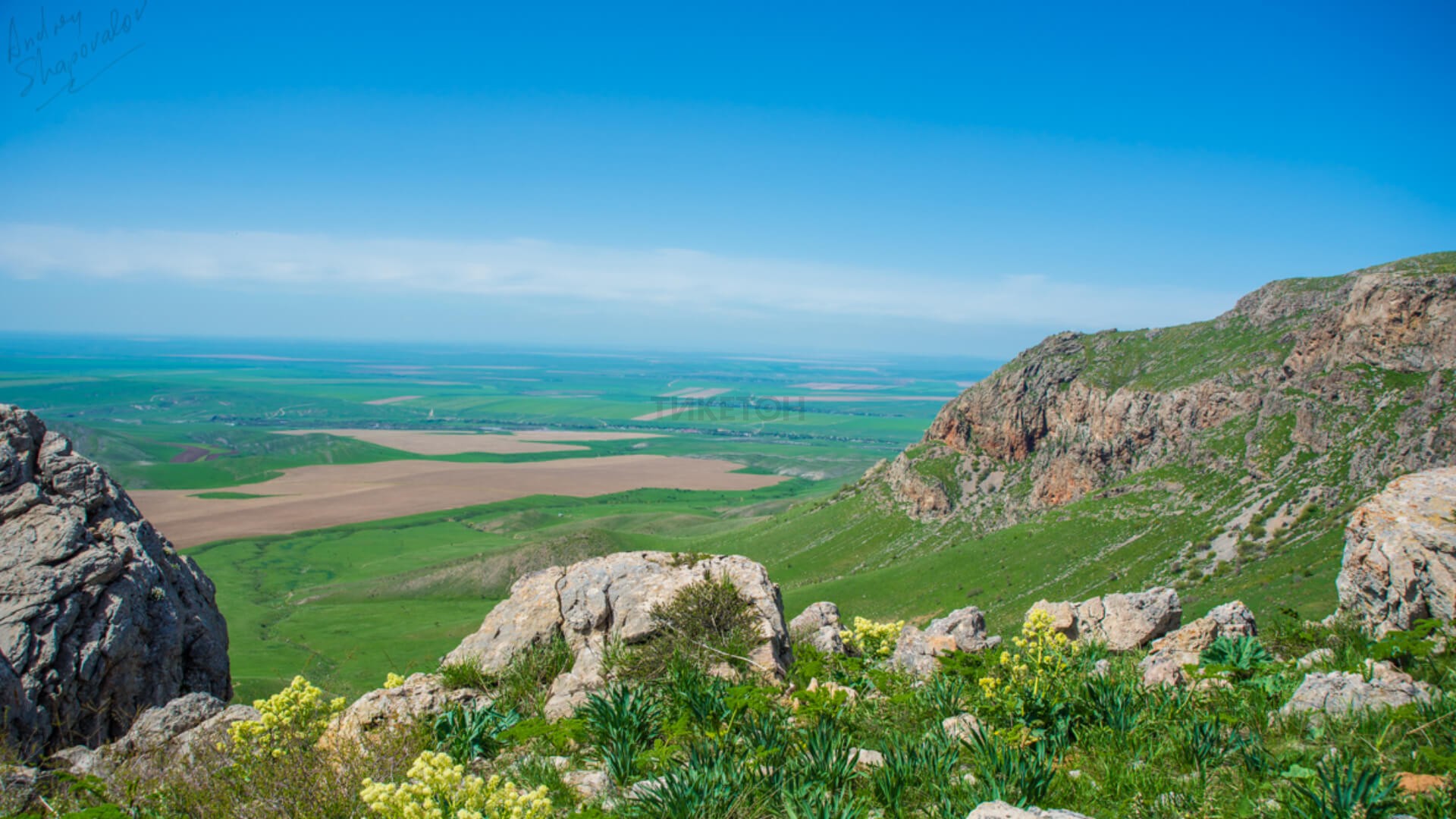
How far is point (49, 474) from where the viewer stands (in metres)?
13.3

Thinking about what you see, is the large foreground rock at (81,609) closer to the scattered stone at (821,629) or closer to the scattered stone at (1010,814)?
the scattered stone at (821,629)

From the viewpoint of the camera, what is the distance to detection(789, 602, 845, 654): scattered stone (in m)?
13.2

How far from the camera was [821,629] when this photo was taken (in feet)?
47.8

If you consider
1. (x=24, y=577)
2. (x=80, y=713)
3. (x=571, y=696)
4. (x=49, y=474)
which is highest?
(x=49, y=474)

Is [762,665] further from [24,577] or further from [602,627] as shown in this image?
[24,577]

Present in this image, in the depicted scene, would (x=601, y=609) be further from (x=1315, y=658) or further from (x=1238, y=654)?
(x=1315, y=658)

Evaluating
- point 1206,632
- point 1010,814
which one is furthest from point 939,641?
point 1010,814

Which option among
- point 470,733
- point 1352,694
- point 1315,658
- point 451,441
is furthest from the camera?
point 451,441

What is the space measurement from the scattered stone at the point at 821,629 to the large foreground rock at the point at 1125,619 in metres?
4.51

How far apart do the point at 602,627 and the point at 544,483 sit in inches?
4893

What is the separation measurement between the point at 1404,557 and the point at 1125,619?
18.8 feet

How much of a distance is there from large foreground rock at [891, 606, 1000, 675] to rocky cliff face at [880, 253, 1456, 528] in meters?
41.3

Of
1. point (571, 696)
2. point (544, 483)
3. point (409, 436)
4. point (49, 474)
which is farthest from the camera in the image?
point (409, 436)

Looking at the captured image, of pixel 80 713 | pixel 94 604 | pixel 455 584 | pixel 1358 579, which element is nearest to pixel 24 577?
pixel 94 604
